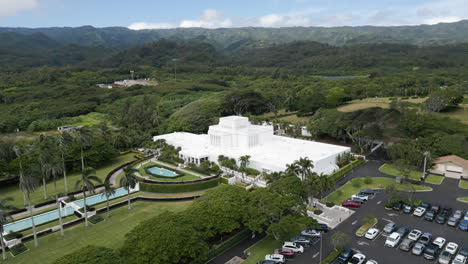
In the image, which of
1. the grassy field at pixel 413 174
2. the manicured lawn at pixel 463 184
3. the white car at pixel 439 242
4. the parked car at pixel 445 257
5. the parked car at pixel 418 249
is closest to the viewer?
the parked car at pixel 445 257

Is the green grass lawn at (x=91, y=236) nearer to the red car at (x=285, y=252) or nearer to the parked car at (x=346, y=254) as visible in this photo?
the red car at (x=285, y=252)

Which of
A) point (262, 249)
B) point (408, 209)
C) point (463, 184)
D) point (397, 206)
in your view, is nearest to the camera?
point (262, 249)

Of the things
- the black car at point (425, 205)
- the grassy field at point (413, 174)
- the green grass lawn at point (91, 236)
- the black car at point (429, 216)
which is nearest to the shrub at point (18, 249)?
the green grass lawn at point (91, 236)

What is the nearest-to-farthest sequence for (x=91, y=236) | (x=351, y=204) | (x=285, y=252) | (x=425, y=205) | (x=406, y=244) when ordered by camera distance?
(x=285, y=252) → (x=406, y=244) → (x=91, y=236) → (x=425, y=205) → (x=351, y=204)

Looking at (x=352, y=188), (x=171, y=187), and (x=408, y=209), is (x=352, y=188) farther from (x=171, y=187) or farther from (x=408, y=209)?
(x=171, y=187)

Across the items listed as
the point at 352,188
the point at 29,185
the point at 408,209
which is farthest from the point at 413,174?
the point at 29,185

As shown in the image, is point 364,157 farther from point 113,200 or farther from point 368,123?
point 113,200

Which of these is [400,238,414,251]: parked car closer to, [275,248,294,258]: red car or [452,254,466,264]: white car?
[452,254,466,264]: white car

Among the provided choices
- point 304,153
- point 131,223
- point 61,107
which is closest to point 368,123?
point 304,153
